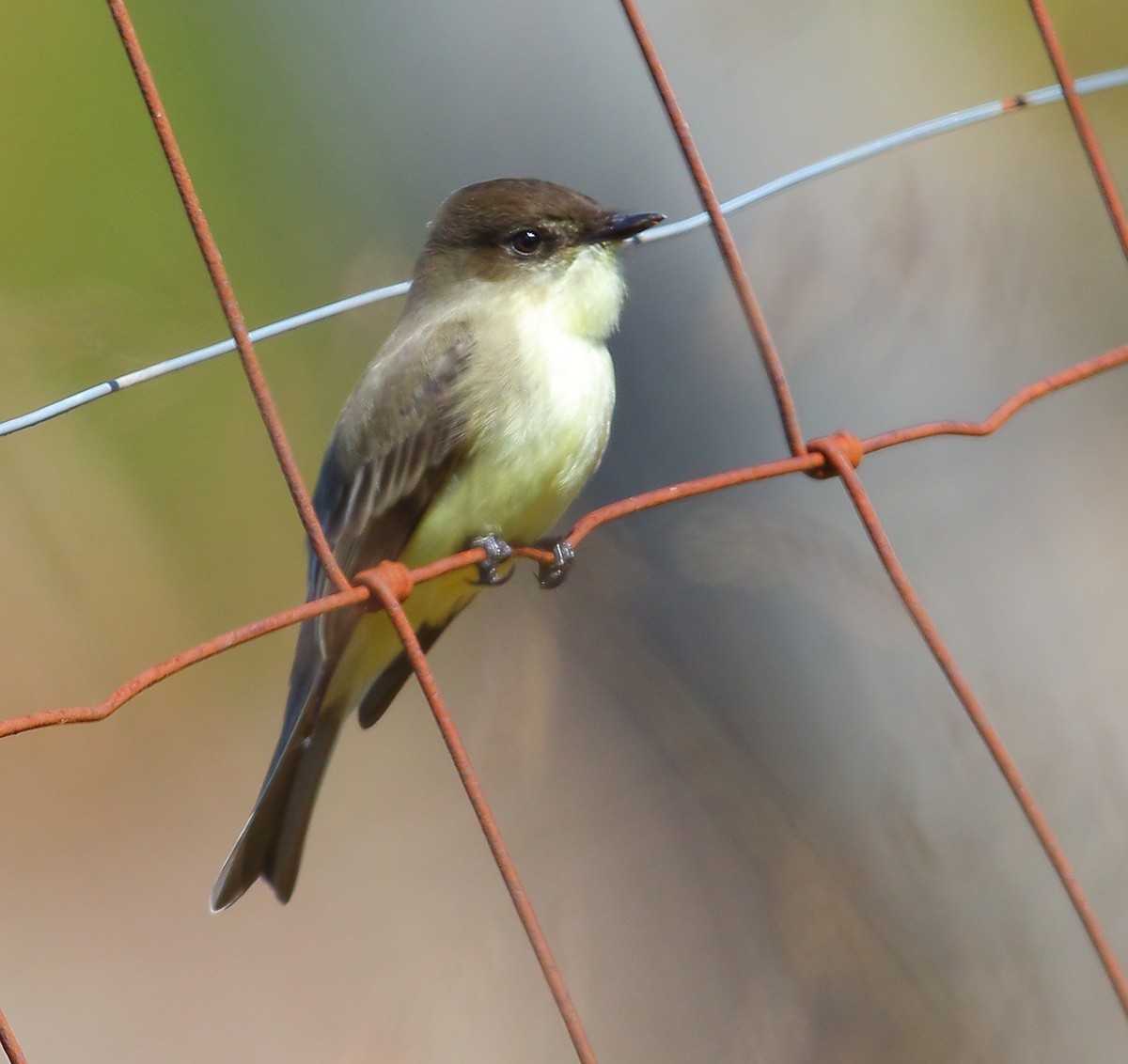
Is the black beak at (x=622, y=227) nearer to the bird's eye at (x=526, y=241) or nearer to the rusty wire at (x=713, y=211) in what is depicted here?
the bird's eye at (x=526, y=241)

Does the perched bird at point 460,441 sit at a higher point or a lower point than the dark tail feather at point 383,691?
higher

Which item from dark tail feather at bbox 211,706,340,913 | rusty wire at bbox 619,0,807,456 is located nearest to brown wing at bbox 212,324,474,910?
dark tail feather at bbox 211,706,340,913

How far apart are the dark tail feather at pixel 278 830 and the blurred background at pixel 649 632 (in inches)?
55.3

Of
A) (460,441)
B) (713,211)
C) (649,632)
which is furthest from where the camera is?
(649,632)

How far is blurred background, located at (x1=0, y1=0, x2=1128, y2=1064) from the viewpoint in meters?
3.16

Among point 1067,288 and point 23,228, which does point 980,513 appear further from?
point 23,228

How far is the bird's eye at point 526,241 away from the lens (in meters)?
1.54

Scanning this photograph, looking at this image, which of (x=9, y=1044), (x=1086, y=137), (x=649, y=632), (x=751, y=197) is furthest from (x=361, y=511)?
(x=649, y=632)

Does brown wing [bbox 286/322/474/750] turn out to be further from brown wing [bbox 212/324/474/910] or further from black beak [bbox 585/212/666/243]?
black beak [bbox 585/212/666/243]

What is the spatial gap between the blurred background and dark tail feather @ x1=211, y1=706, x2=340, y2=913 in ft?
4.61

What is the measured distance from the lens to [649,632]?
4.17 meters

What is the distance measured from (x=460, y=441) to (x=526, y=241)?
27 cm

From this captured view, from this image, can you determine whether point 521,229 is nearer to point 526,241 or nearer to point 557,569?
point 526,241

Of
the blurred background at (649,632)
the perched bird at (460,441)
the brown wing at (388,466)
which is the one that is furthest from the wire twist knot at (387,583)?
the blurred background at (649,632)
